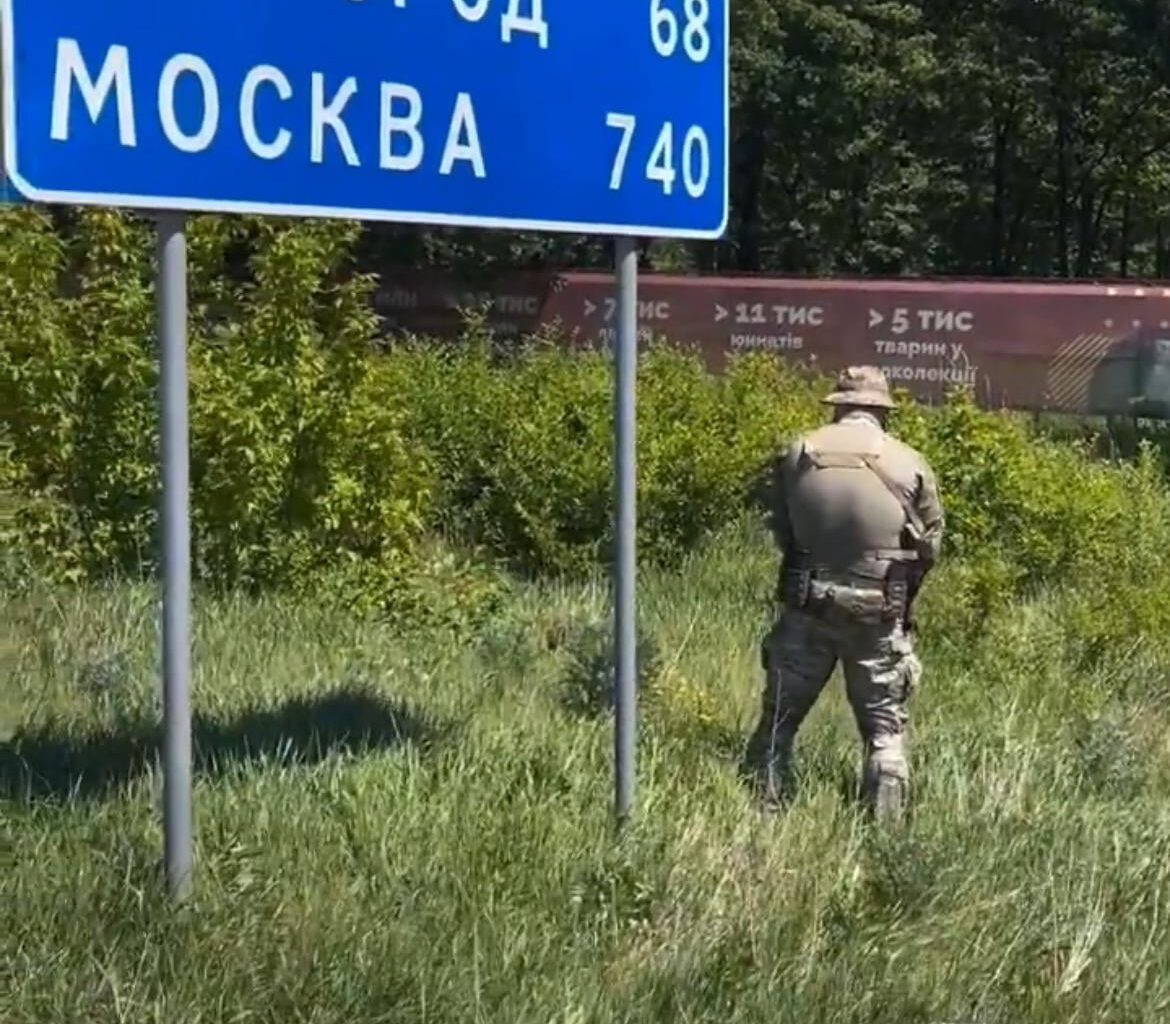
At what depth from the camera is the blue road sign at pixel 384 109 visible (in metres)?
3.47

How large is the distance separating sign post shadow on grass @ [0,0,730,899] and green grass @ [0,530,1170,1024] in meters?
0.30

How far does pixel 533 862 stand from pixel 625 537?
891 mm

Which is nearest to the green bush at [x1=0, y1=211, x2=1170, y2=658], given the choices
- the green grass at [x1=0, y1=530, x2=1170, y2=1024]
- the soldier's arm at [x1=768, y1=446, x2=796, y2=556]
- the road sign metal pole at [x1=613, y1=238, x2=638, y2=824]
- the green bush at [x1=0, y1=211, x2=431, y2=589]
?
the green bush at [x1=0, y1=211, x2=431, y2=589]

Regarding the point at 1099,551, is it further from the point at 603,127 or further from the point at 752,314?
the point at 752,314

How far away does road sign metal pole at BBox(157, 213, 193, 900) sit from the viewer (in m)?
3.68

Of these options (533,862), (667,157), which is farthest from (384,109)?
(533,862)

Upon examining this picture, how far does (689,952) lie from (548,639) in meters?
4.02

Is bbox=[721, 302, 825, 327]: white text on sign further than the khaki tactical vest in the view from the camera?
Yes

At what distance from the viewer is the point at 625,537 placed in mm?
4820

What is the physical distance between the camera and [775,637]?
6.05 m

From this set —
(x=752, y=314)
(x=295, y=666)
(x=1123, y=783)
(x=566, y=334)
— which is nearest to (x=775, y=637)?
(x=1123, y=783)

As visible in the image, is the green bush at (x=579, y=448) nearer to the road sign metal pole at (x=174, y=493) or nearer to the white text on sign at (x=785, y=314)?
the road sign metal pole at (x=174, y=493)

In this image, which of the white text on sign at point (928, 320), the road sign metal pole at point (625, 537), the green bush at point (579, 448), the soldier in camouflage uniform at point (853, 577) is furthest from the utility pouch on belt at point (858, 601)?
the white text on sign at point (928, 320)

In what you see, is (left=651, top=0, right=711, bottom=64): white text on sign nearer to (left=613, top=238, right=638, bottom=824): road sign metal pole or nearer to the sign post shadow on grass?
the sign post shadow on grass
